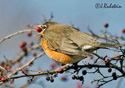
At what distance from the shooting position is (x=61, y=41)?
376 cm

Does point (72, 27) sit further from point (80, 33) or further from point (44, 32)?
point (44, 32)

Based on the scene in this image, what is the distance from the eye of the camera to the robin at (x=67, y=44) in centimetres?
328

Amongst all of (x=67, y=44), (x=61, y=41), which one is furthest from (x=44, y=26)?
(x=67, y=44)

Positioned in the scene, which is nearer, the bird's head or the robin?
the robin

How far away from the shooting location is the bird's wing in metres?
3.37

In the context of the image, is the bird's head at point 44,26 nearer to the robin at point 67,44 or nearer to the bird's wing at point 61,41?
the robin at point 67,44

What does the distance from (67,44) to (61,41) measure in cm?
21

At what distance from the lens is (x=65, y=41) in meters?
3.71

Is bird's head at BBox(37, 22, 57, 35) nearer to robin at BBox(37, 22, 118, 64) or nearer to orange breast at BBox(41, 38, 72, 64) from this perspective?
robin at BBox(37, 22, 118, 64)

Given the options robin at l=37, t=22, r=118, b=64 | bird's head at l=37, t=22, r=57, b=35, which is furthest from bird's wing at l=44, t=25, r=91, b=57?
bird's head at l=37, t=22, r=57, b=35

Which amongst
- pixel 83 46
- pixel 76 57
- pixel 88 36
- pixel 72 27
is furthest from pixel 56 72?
pixel 72 27

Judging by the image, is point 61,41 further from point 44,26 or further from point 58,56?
point 44,26

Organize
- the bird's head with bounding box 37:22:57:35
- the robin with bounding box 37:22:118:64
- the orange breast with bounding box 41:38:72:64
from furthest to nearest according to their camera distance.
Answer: the bird's head with bounding box 37:22:57:35 < the orange breast with bounding box 41:38:72:64 < the robin with bounding box 37:22:118:64

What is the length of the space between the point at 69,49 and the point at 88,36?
1.77 feet
